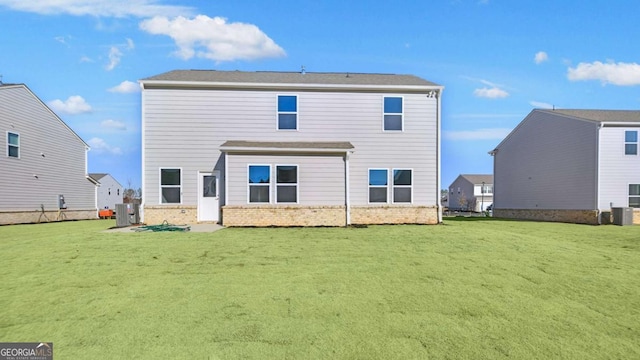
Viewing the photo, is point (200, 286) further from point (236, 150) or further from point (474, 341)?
point (236, 150)

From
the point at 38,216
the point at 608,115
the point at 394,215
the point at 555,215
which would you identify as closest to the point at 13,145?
the point at 38,216

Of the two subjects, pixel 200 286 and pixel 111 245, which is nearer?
pixel 200 286

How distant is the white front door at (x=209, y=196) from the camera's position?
16.3m

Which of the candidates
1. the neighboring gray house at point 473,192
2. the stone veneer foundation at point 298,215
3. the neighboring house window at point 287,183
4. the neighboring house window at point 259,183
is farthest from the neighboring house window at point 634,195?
the neighboring gray house at point 473,192

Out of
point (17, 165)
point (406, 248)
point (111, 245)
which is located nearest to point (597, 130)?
point (406, 248)

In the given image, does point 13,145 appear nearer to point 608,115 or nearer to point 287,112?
point 287,112

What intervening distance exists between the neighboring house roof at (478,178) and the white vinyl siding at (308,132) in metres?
51.4

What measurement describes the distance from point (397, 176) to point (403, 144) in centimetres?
139

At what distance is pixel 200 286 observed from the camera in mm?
6602

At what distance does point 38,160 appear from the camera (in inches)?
919

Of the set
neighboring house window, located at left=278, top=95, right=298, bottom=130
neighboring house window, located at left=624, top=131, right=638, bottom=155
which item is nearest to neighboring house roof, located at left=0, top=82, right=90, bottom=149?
neighboring house window, located at left=278, top=95, right=298, bottom=130

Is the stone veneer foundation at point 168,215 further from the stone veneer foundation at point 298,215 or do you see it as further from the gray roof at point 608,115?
the gray roof at point 608,115

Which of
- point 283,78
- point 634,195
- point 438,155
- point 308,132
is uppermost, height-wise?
point 283,78

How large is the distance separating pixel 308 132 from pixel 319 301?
37.6 feet
